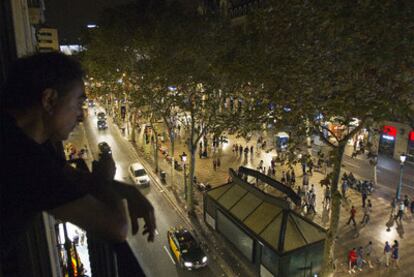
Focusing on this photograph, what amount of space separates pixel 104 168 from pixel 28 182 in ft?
2.01

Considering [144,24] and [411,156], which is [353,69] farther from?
[411,156]

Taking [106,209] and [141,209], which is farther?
[141,209]

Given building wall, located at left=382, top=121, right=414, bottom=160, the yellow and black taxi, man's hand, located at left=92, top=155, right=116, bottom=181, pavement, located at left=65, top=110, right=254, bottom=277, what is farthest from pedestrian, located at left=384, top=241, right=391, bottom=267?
building wall, located at left=382, top=121, right=414, bottom=160

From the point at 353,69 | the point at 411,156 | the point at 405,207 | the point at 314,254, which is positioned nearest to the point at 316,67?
the point at 353,69

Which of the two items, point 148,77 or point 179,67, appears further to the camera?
point 148,77

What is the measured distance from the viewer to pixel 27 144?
1.37 meters

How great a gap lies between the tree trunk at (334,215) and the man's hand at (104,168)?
10850mm

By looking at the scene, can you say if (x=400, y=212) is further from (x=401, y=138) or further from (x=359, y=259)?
(x=401, y=138)

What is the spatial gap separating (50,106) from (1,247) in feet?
2.19

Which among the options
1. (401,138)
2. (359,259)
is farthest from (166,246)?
(401,138)

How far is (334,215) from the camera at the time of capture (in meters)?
12.2

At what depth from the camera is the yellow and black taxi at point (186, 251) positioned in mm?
15602

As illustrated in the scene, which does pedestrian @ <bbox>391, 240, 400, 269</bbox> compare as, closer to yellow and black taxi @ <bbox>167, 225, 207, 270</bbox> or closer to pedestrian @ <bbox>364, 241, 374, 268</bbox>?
pedestrian @ <bbox>364, 241, 374, 268</bbox>

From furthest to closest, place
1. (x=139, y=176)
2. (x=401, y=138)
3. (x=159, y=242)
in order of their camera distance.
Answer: (x=401, y=138) → (x=139, y=176) → (x=159, y=242)
